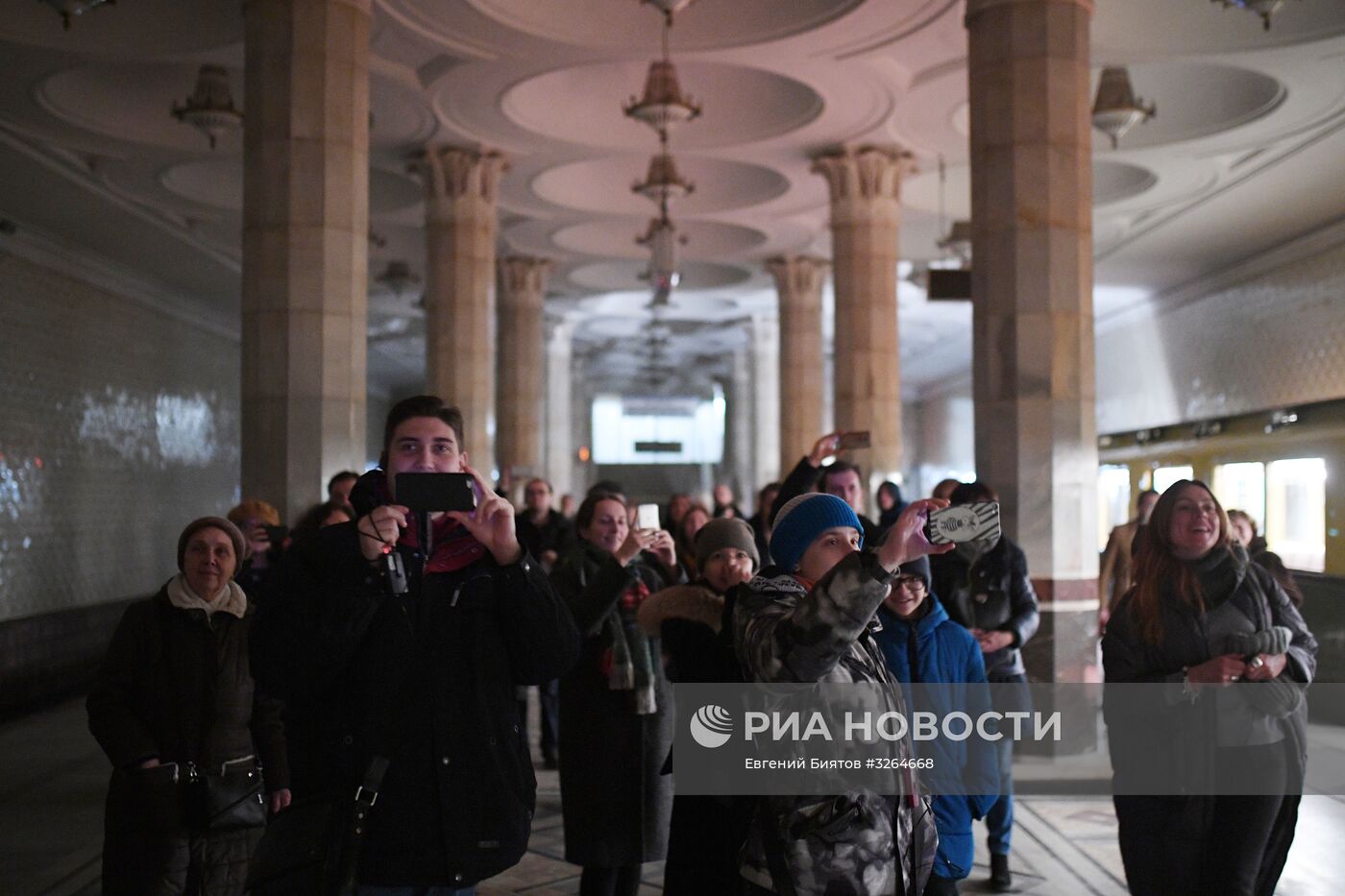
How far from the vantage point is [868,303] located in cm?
1652

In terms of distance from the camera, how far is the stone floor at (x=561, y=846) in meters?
6.02

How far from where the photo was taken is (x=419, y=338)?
111ft

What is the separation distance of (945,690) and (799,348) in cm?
1848

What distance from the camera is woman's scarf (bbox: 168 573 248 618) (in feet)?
14.5

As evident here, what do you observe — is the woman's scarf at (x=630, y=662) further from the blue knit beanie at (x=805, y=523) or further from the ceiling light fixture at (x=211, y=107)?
the ceiling light fixture at (x=211, y=107)

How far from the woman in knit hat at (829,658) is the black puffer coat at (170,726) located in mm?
2128

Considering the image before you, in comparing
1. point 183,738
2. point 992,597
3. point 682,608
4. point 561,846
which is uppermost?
point 682,608

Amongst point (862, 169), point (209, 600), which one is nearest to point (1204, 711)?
point (209, 600)

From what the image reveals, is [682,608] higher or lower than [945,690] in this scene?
higher

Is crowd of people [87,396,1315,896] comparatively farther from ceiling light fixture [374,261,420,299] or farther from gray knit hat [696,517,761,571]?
ceiling light fixture [374,261,420,299]

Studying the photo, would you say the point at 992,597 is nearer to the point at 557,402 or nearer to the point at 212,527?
the point at 212,527

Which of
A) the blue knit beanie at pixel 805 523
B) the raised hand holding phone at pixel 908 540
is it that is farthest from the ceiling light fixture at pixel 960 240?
the raised hand holding phone at pixel 908 540

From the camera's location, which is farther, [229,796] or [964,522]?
[229,796]

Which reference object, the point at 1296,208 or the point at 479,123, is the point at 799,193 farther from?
the point at 1296,208
